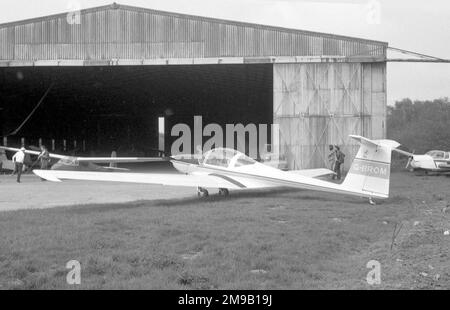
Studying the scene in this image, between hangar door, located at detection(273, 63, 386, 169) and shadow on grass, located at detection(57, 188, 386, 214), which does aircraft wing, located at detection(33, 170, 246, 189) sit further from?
hangar door, located at detection(273, 63, 386, 169)

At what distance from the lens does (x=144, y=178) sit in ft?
43.6

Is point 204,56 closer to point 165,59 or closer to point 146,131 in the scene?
point 165,59

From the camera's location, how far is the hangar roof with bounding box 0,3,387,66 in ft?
79.9

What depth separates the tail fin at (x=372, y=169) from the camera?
38.0 ft

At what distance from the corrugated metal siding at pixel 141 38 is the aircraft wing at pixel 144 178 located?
11.9m

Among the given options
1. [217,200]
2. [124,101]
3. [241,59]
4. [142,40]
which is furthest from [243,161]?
[124,101]

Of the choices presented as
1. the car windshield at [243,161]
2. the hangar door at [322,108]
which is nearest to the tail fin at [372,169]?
the car windshield at [243,161]

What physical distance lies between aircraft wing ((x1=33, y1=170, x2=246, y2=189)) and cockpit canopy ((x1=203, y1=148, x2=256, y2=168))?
60cm

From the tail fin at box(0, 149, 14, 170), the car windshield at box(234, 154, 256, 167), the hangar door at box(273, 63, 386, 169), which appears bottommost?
the tail fin at box(0, 149, 14, 170)

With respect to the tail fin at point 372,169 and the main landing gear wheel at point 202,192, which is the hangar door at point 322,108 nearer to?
the main landing gear wheel at point 202,192

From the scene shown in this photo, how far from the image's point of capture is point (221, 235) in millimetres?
8180

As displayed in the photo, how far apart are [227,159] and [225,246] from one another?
7.80 m

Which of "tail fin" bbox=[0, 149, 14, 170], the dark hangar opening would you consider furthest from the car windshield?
"tail fin" bbox=[0, 149, 14, 170]

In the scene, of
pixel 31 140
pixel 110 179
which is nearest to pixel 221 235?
pixel 110 179
